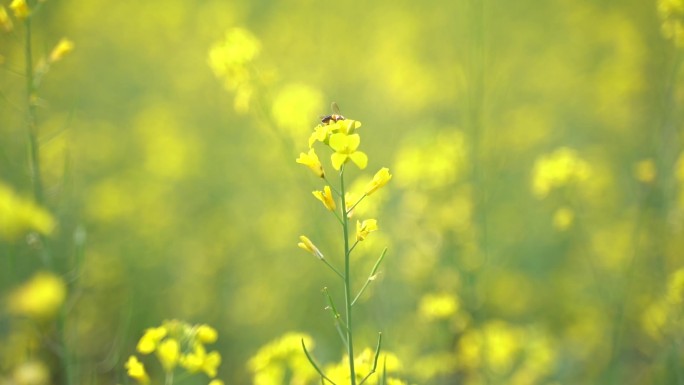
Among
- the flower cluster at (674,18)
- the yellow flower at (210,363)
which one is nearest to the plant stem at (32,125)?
the yellow flower at (210,363)

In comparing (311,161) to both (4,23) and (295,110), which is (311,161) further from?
(295,110)

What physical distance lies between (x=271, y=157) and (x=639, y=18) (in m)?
4.00

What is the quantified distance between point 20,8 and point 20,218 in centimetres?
78

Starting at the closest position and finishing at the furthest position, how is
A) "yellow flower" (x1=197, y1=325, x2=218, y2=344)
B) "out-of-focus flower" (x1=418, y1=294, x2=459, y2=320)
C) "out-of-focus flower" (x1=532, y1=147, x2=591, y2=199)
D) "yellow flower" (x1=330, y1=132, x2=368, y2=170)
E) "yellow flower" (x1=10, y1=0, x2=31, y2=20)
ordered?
"yellow flower" (x1=330, y1=132, x2=368, y2=170), "yellow flower" (x1=197, y1=325, x2=218, y2=344), "yellow flower" (x1=10, y1=0, x2=31, y2=20), "out-of-focus flower" (x1=418, y1=294, x2=459, y2=320), "out-of-focus flower" (x1=532, y1=147, x2=591, y2=199)

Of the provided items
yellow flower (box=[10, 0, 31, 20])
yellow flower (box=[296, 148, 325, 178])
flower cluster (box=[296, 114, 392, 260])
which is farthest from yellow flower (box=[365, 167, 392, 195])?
yellow flower (box=[10, 0, 31, 20])

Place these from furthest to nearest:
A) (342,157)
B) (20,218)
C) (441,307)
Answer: (441,307), (20,218), (342,157)

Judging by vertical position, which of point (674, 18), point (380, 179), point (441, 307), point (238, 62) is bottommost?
point (380, 179)

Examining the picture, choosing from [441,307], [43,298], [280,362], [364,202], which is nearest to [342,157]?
[280,362]

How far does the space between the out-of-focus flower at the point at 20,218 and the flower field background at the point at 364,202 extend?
0.01 meters

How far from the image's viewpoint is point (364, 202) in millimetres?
2652

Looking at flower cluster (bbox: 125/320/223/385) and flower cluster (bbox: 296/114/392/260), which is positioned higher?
flower cluster (bbox: 296/114/392/260)

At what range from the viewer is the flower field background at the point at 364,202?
8.57ft

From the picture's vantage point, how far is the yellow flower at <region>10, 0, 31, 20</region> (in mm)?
1883

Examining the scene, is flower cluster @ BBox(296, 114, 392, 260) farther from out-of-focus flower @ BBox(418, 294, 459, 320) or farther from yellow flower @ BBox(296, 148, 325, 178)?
out-of-focus flower @ BBox(418, 294, 459, 320)
